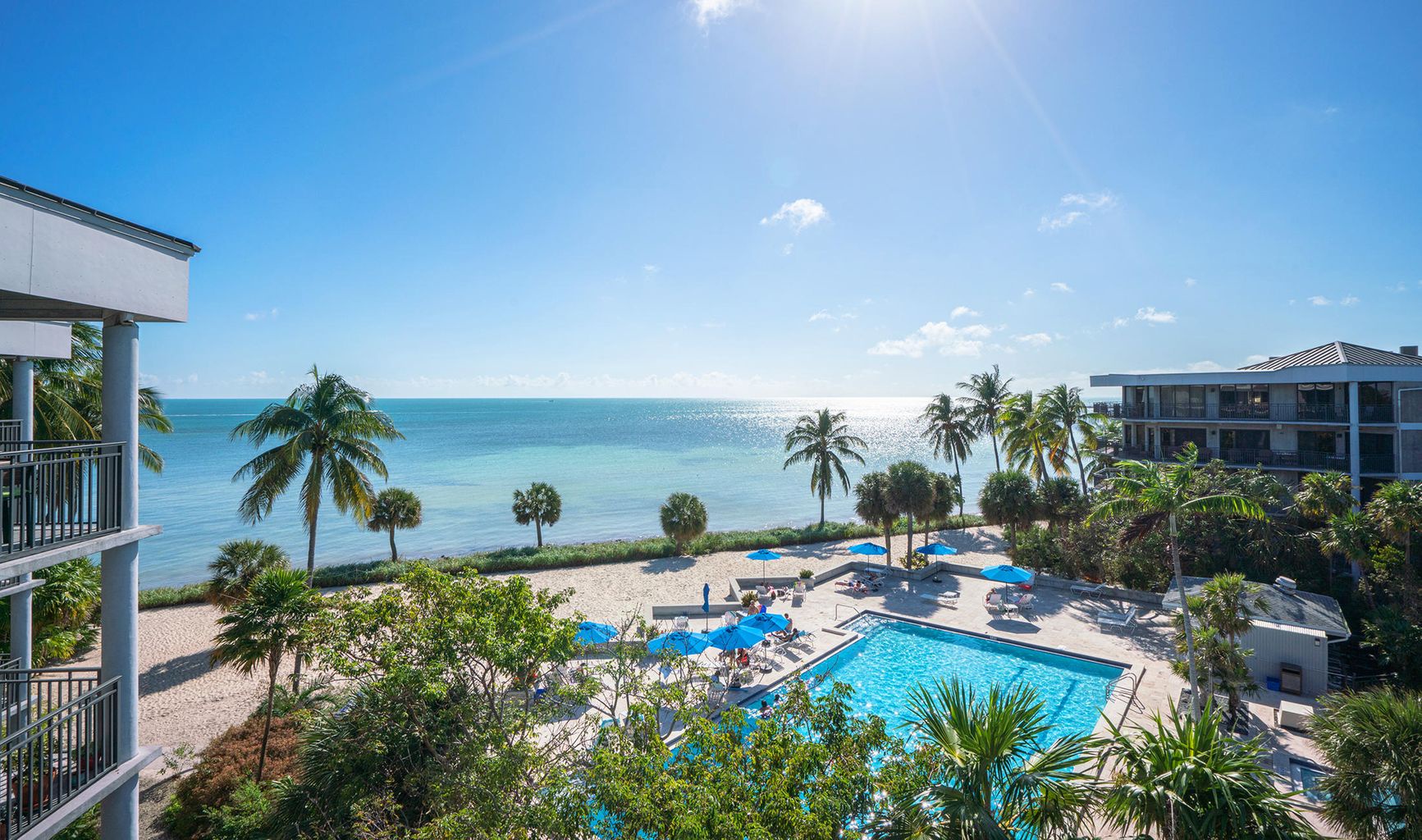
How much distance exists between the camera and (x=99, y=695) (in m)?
6.22

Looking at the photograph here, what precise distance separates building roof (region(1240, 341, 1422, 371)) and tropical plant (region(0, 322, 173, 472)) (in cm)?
4038

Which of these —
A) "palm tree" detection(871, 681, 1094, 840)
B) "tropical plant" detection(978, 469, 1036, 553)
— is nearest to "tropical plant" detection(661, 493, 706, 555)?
"tropical plant" detection(978, 469, 1036, 553)

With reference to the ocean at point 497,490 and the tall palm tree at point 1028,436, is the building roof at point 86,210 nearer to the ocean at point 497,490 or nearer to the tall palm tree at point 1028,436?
the ocean at point 497,490

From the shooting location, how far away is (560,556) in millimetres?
31547

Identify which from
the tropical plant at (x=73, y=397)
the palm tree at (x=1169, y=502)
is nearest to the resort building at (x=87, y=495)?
the tropical plant at (x=73, y=397)

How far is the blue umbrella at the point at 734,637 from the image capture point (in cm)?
1525

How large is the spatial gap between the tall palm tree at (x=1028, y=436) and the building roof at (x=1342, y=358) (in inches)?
367

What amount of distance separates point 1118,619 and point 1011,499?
304 inches

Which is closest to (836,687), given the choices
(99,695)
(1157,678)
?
(99,695)

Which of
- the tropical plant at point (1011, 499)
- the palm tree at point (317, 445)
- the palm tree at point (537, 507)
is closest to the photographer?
the palm tree at point (317, 445)

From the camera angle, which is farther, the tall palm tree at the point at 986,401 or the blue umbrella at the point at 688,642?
the tall palm tree at the point at 986,401

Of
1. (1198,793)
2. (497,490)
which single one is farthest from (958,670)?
(497,490)

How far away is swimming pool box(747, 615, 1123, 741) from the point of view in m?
15.0

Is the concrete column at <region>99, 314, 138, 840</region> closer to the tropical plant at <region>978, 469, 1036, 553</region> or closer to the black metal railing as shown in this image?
the black metal railing
